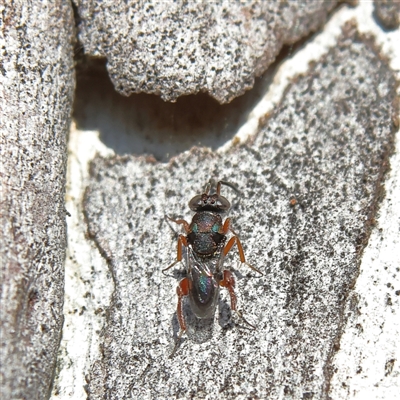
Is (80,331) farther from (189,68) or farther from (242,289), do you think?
(189,68)

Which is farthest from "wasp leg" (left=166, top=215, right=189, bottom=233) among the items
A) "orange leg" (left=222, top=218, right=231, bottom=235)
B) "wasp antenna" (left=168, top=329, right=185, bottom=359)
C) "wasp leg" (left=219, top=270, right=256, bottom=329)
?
"wasp antenna" (left=168, top=329, right=185, bottom=359)

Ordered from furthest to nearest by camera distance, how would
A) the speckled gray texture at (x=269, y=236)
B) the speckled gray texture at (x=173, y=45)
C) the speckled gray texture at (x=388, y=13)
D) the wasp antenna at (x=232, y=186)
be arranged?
1. the speckled gray texture at (x=388, y=13)
2. the wasp antenna at (x=232, y=186)
3. the speckled gray texture at (x=173, y=45)
4. the speckled gray texture at (x=269, y=236)

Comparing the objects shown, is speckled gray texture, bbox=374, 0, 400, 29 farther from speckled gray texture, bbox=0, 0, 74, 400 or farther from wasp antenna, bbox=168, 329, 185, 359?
wasp antenna, bbox=168, 329, 185, 359

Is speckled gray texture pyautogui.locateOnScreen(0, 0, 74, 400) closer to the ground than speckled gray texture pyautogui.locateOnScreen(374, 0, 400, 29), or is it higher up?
closer to the ground

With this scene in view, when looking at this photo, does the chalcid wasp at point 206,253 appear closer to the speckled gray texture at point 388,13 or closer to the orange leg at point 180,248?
the orange leg at point 180,248

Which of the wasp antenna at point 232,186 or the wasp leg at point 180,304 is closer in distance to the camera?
the wasp leg at point 180,304

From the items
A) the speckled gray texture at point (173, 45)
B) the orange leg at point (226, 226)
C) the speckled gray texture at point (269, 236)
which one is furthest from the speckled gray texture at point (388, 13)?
the orange leg at point (226, 226)

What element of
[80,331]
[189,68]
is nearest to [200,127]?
[189,68]
